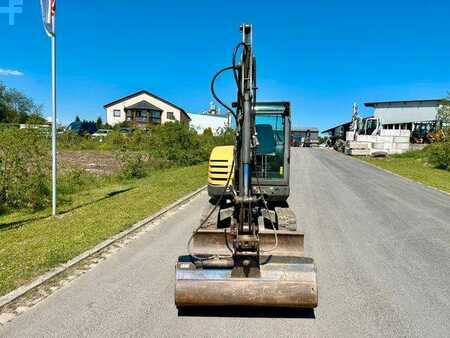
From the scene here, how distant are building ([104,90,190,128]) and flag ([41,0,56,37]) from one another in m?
72.4

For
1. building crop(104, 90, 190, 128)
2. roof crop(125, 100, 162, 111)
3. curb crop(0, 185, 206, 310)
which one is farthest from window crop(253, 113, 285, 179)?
roof crop(125, 100, 162, 111)

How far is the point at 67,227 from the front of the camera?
810 cm

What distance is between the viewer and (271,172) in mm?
8258

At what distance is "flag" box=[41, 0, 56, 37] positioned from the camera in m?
9.05

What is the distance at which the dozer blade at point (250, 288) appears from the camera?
13.0 ft

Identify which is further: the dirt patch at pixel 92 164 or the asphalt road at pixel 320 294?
the dirt patch at pixel 92 164

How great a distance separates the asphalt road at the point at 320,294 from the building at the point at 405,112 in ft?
165

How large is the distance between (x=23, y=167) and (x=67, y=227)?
380cm

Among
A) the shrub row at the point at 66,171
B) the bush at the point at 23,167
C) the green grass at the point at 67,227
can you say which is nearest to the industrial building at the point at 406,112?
the shrub row at the point at 66,171

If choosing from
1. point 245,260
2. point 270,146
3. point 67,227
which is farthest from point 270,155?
point 67,227

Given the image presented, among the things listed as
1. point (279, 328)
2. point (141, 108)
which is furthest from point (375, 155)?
point (141, 108)

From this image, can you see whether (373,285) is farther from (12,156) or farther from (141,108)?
(141,108)

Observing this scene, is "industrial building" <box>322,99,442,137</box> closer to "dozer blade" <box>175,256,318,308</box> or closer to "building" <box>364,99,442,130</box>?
"building" <box>364,99,442,130</box>

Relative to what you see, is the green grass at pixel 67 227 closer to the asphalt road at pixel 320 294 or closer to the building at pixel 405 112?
the asphalt road at pixel 320 294
